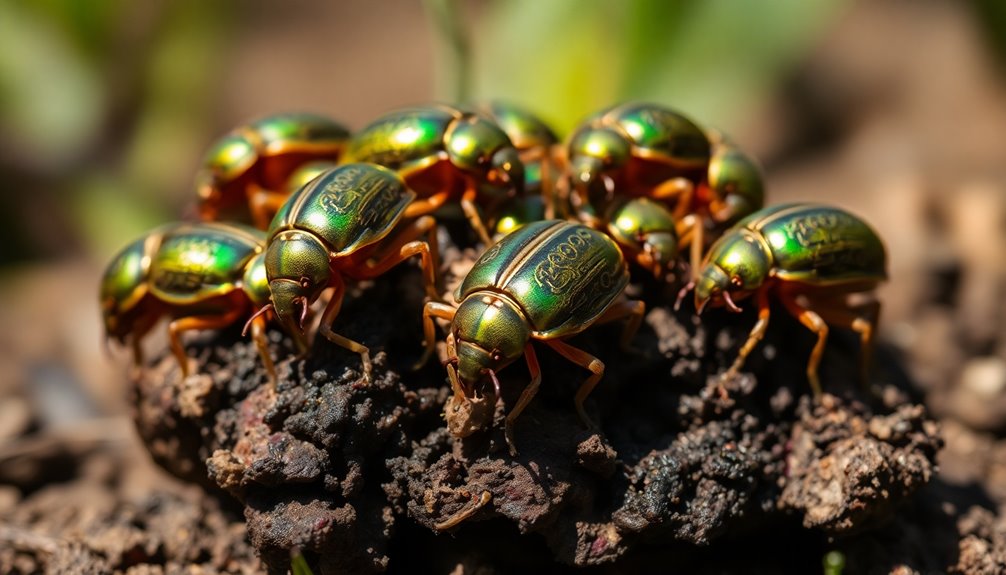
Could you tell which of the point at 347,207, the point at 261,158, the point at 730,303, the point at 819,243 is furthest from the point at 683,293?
the point at 261,158

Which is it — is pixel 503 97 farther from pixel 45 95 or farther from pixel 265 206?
pixel 45 95

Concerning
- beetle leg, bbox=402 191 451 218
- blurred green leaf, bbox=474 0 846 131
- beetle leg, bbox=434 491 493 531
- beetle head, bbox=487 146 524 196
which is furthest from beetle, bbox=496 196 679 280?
blurred green leaf, bbox=474 0 846 131

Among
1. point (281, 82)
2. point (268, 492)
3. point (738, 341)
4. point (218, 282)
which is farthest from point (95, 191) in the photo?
point (738, 341)

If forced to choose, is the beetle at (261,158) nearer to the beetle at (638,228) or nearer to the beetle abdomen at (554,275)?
the beetle at (638,228)

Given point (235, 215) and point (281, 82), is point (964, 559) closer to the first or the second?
point (235, 215)

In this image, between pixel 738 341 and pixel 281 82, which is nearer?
pixel 738 341

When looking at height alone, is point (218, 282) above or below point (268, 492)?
above

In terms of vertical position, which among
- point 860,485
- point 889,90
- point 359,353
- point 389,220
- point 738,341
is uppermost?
point 389,220
